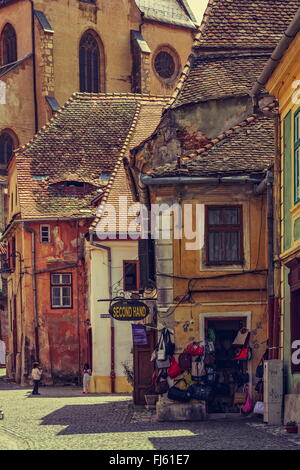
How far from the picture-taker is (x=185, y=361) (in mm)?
25406

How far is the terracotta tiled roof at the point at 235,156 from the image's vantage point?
25.2m

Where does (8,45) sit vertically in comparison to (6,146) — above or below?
above

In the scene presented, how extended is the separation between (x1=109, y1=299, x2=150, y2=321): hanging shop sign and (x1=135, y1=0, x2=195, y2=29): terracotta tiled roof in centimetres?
4190

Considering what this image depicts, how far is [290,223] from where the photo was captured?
22031 millimetres

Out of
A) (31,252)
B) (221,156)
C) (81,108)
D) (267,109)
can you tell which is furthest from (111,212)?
(267,109)

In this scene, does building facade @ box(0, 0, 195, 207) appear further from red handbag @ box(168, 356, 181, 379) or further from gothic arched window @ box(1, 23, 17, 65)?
red handbag @ box(168, 356, 181, 379)

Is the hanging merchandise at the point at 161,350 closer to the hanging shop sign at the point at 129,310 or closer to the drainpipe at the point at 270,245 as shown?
the hanging shop sign at the point at 129,310

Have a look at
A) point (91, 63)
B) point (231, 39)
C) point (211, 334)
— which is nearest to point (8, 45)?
point (91, 63)

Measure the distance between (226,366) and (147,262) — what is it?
424 cm

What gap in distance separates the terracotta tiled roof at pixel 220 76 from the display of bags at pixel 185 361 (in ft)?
24.5

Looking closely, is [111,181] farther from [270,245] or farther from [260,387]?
[260,387]

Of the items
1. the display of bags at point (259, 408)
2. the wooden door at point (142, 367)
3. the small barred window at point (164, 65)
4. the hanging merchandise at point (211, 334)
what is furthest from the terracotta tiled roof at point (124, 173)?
the small barred window at point (164, 65)

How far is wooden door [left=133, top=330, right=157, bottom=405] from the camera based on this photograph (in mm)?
29672
